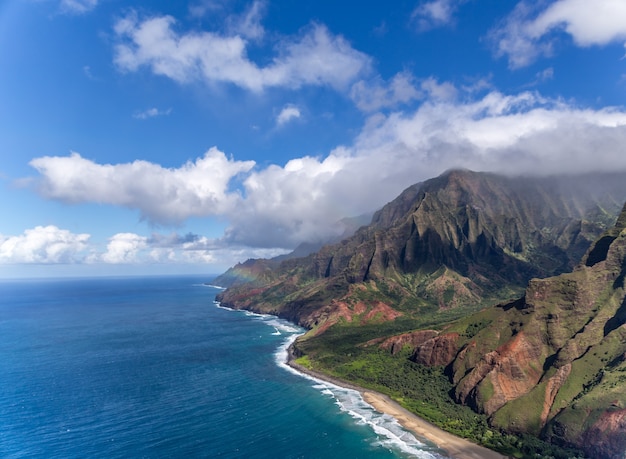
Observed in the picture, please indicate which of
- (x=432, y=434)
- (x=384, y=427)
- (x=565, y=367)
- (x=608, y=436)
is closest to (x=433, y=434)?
(x=432, y=434)

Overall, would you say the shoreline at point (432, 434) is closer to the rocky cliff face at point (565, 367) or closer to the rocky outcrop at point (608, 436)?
the rocky cliff face at point (565, 367)

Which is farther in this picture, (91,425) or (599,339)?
(599,339)

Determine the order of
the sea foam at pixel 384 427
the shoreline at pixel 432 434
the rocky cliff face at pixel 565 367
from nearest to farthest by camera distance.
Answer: the rocky cliff face at pixel 565 367 < the shoreline at pixel 432 434 < the sea foam at pixel 384 427

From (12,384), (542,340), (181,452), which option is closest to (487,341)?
(542,340)

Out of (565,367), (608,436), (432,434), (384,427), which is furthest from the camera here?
(384,427)

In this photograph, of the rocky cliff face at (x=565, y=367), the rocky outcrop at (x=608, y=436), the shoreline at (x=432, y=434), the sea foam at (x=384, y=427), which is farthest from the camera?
the sea foam at (x=384, y=427)

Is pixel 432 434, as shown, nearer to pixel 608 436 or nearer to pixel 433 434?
pixel 433 434

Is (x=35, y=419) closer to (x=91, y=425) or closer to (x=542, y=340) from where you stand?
(x=91, y=425)

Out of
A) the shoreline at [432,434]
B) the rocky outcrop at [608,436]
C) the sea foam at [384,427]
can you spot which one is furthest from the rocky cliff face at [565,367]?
the sea foam at [384,427]
